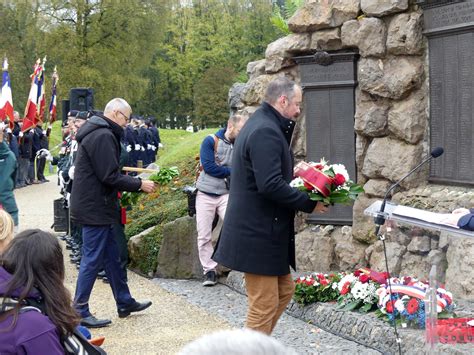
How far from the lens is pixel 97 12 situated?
146 feet

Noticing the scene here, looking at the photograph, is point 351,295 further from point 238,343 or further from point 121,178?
point 238,343

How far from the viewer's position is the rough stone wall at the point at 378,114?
8547 millimetres

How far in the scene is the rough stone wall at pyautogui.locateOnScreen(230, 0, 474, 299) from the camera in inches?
336

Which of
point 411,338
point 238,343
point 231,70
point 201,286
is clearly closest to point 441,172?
point 411,338

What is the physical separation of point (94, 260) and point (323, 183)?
2732mm

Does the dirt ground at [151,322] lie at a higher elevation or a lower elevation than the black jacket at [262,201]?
lower

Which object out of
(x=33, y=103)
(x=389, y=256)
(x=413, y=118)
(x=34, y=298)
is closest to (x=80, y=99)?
(x=33, y=103)

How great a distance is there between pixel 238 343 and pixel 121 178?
5895 mm

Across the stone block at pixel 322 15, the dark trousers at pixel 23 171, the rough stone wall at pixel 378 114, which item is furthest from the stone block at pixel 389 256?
the dark trousers at pixel 23 171

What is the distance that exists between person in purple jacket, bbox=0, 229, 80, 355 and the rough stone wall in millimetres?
4467

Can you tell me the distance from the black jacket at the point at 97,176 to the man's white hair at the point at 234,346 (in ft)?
19.0

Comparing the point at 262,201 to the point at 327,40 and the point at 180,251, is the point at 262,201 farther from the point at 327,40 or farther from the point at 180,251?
the point at 180,251

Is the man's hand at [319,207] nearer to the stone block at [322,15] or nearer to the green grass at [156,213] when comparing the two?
the stone block at [322,15]

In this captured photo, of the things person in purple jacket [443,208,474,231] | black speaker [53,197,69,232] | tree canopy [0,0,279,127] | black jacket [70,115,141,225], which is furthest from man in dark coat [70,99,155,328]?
tree canopy [0,0,279,127]
